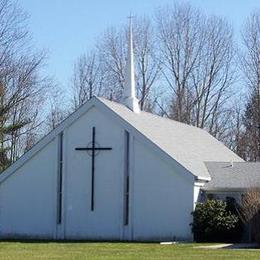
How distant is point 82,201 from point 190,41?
27.7 metres

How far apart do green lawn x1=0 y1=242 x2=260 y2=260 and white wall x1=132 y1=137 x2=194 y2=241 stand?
16.1 feet

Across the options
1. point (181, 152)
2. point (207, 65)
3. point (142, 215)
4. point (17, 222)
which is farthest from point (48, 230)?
point (207, 65)

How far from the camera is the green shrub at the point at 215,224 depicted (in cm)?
3353

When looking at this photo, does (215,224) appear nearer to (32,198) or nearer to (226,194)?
(226,194)

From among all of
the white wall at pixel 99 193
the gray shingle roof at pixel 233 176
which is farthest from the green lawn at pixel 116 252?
the gray shingle roof at pixel 233 176

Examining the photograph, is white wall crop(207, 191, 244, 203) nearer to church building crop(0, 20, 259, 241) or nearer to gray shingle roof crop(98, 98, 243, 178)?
church building crop(0, 20, 259, 241)

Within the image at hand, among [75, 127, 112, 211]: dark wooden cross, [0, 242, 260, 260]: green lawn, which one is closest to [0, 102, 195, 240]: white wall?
[75, 127, 112, 211]: dark wooden cross

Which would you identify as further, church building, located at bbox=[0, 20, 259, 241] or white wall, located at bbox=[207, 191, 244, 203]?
white wall, located at bbox=[207, 191, 244, 203]

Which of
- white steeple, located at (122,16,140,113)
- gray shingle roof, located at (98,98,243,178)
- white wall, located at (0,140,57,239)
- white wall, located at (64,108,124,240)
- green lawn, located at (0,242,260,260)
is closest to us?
green lawn, located at (0,242,260,260)

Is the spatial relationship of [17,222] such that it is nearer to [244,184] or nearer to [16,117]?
[244,184]

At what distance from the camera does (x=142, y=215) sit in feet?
116

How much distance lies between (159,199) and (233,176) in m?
4.24

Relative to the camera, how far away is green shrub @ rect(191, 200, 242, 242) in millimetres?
33531

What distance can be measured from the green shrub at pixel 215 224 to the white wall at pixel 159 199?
663 mm
